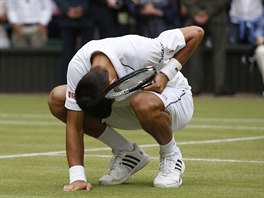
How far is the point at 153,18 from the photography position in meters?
21.8

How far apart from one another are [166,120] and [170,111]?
0.24 m

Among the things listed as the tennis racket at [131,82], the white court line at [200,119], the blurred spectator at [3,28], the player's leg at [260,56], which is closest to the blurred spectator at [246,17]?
the player's leg at [260,56]

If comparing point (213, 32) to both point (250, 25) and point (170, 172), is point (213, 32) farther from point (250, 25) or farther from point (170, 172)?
point (170, 172)

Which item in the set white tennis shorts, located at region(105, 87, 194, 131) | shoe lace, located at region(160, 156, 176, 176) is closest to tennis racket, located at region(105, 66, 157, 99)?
white tennis shorts, located at region(105, 87, 194, 131)

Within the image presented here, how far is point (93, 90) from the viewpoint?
7.69 meters

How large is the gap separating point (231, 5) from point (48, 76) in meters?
4.27

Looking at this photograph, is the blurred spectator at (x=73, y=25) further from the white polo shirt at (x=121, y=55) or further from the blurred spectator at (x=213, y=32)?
the white polo shirt at (x=121, y=55)

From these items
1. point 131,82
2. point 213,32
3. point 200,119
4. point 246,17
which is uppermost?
point 131,82

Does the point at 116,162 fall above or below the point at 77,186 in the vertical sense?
below

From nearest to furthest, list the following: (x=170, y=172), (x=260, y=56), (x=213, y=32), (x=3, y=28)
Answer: (x=170, y=172)
(x=260, y=56)
(x=213, y=32)
(x=3, y=28)

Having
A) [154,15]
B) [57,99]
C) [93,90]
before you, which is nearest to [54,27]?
[154,15]

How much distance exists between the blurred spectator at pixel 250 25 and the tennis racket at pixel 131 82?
12253 mm

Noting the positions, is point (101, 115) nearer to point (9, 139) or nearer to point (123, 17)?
point (9, 139)

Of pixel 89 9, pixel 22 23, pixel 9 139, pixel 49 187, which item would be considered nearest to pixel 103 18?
pixel 89 9
